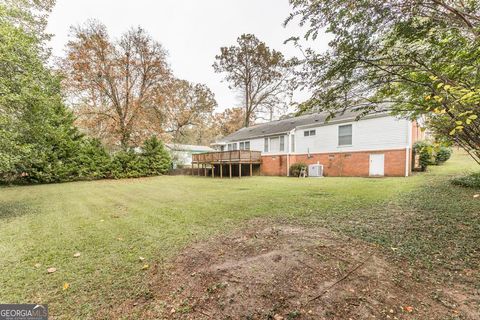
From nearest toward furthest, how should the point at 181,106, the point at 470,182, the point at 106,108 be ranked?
the point at 470,182, the point at 106,108, the point at 181,106

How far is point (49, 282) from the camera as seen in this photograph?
2936 millimetres

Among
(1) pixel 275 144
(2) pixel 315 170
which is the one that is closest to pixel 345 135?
(2) pixel 315 170

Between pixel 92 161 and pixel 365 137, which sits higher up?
pixel 365 137

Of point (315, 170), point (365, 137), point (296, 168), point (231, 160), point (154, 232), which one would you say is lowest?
point (154, 232)

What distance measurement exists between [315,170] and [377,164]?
390cm

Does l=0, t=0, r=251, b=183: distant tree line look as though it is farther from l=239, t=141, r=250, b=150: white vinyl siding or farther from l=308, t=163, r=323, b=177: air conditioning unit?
l=308, t=163, r=323, b=177: air conditioning unit

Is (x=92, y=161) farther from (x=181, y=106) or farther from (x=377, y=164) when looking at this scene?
(x=377, y=164)

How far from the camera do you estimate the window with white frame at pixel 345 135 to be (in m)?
14.7

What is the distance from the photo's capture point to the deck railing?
58.0 ft

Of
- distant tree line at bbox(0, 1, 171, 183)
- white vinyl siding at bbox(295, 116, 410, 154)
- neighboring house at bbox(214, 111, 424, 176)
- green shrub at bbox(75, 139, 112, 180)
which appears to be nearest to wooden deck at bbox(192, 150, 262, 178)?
neighboring house at bbox(214, 111, 424, 176)

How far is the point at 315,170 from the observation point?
15.9 meters

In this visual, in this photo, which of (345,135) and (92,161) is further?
(92,161)

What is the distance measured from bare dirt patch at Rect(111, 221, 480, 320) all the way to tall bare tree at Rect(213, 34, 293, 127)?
82.4 feet

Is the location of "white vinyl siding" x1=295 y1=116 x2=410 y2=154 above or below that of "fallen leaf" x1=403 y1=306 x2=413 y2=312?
above
